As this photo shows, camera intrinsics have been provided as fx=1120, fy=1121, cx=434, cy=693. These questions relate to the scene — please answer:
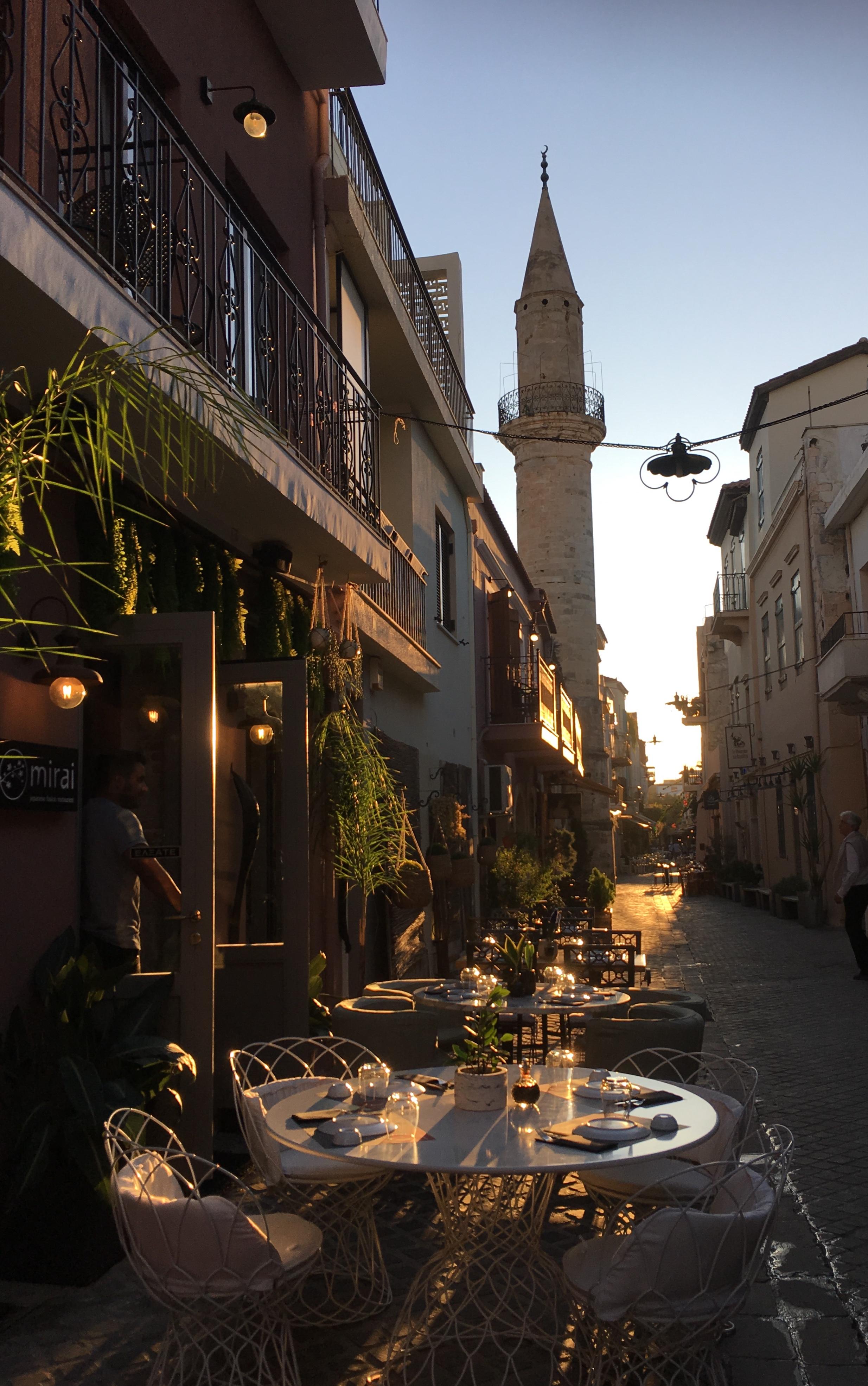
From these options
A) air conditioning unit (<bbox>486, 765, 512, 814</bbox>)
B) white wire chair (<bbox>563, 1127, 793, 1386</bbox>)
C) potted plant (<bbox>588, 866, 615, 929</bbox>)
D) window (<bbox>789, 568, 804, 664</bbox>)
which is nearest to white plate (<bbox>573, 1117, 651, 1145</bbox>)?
white wire chair (<bbox>563, 1127, 793, 1386</bbox>)

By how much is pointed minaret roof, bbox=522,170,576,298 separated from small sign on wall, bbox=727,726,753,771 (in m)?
12.8

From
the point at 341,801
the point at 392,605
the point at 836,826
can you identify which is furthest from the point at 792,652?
the point at 341,801

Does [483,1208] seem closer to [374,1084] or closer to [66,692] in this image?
[374,1084]

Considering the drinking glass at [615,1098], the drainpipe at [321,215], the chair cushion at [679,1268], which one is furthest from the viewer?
the drainpipe at [321,215]

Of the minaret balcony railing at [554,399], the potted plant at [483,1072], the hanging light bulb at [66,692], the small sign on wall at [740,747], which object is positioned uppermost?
the minaret balcony railing at [554,399]

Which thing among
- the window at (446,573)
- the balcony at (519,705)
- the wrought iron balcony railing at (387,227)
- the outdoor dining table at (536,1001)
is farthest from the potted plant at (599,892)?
the outdoor dining table at (536,1001)

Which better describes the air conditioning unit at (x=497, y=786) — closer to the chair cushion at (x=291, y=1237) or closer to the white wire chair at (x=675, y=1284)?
the chair cushion at (x=291, y=1237)

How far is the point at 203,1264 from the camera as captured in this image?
3.22 meters

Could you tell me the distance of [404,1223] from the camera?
507cm

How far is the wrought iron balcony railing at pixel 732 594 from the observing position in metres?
31.2

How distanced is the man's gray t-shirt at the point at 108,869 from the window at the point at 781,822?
21989mm

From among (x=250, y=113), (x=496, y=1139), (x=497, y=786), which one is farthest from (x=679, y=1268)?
(x=497, y=786)

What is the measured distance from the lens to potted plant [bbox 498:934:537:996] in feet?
23.5

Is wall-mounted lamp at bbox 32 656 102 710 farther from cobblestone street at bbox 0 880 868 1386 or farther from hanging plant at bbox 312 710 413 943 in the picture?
hanging plant at bbox 312 710 413 943
